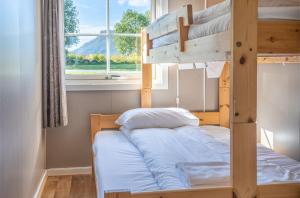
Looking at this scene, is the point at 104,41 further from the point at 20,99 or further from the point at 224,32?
the point at 224,32

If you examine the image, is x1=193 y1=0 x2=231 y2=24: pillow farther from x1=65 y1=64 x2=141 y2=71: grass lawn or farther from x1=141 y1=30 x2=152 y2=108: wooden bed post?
x1=65 y1=64 x2=141 y2=71: grass lawn

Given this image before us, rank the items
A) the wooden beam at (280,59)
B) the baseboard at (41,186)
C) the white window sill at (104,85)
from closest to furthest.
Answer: the wooden beam at (280,59), the baseboard at (41,186), the white window sill at (104,85)

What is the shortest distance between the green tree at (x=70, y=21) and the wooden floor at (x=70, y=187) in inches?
51.7

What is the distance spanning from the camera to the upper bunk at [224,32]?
1.69 meters

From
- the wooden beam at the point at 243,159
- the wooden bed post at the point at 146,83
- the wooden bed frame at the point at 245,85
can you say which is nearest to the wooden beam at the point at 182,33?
the wooden bed frame at the point at 245,85

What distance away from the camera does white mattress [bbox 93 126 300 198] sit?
2070 millimetres

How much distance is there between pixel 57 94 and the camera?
3.59 m

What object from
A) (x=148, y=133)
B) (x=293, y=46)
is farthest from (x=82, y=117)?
(x=293, y=46)

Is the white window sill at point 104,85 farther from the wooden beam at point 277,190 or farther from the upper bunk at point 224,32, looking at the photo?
the wooden beam at point 277,190

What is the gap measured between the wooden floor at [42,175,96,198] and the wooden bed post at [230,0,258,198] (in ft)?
6.15

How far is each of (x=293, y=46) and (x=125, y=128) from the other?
2.03 meters

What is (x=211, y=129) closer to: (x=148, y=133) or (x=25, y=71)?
(x=148, y=133)

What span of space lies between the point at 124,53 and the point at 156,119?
2.92ft

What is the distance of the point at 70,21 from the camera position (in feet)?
12.8
